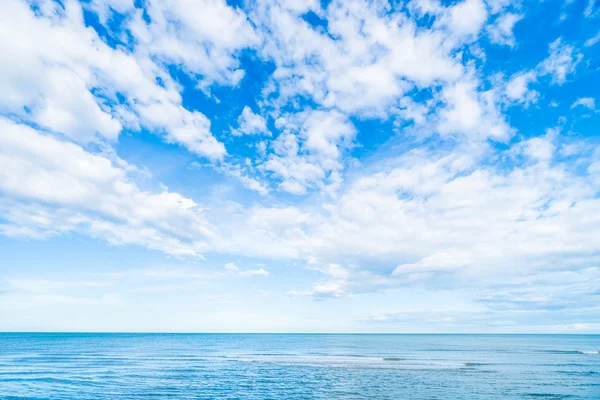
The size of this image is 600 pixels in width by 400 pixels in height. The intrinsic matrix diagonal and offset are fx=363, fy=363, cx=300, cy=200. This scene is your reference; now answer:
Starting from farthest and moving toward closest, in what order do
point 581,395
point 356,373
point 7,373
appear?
point 356,373
point 7,373
point 581,395

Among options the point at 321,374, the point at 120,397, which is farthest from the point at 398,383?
the point at 120,397

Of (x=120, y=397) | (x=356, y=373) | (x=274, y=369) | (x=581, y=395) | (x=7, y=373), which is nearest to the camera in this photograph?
(x=120, y=397)

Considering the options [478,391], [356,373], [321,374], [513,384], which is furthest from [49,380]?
[513,384]

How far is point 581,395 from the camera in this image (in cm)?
4456

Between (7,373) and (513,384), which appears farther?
(7,373)

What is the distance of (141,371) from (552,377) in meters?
67.7

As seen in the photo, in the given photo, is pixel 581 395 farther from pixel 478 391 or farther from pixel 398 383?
pixel 398 383

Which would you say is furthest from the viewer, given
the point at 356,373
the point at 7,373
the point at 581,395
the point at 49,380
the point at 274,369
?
the point at 274,369

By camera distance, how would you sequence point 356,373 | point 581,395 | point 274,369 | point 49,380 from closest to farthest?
1. point 581,395
2. point 49,380
3. point 356,373
4. point 274,369

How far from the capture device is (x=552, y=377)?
59.1 metres

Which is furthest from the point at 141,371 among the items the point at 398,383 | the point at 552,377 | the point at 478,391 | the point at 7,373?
the point at 552,377

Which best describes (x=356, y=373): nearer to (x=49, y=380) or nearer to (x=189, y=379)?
(x=189, y=379)

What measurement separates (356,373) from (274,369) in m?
15.0

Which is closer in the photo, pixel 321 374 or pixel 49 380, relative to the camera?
pixel 49 380
